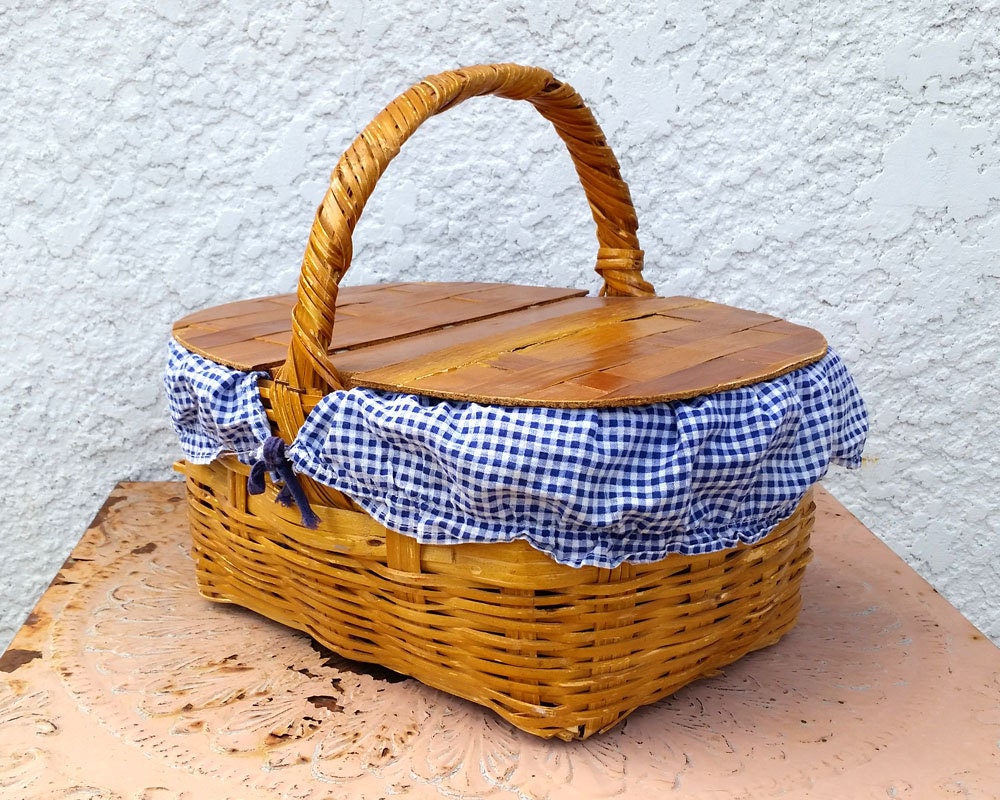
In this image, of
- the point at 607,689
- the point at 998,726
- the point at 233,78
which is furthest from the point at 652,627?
Result: the point at 233,78

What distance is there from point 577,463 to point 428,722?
11.8 inches

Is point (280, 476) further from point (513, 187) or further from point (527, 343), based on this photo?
point (513, 187)

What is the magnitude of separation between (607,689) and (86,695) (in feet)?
1.53

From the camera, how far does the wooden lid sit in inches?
28.6

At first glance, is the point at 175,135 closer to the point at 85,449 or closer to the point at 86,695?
the point at 85,449

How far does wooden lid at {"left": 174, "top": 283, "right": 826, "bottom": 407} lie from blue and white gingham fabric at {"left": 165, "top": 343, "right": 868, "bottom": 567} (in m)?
0.02

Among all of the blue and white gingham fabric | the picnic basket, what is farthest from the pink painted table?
the blue and white gingham fabric

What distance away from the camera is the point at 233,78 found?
4.20 feet

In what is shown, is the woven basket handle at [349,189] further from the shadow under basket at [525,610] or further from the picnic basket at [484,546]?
the shadow under basket at [525,610]

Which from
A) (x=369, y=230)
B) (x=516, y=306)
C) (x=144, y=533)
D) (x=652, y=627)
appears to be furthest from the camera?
(x=369, y=230)

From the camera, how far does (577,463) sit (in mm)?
663

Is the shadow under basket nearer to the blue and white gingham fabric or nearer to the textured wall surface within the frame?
the blue and white gingham fabric

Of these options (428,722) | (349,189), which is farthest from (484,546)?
(349,189)

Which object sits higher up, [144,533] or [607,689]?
[607,689]
